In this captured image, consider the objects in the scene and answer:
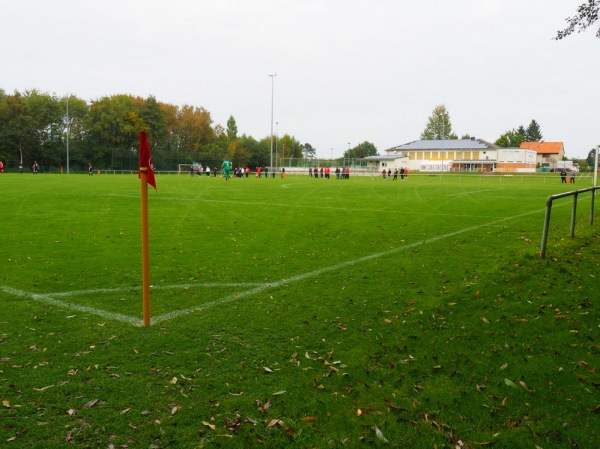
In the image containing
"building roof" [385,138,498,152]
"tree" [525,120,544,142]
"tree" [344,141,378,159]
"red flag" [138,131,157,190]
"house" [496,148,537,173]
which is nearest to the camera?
"red flag" [138,131,157,190]

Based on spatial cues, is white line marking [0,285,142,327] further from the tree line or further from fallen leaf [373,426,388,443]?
the tree line

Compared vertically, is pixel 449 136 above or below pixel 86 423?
above

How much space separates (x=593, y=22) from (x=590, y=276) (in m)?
6.59

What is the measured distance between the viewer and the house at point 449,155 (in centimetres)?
10162

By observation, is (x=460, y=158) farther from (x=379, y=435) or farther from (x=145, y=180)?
(x=379, y=435)

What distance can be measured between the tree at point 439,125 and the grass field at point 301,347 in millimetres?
121827

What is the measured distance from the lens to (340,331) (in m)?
5.28

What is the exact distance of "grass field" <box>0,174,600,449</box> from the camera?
3441mm

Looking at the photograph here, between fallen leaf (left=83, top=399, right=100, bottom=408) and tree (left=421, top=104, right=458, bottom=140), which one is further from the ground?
tree (left=421, top=104, right=458, bottom=140)

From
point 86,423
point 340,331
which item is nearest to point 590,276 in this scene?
point 340,331

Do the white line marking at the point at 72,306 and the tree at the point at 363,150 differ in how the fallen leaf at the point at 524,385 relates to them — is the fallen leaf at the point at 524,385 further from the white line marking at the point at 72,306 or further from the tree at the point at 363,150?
the tree at the point at 363,150

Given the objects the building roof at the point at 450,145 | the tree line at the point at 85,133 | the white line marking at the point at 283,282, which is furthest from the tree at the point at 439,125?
the white line marking at the point at 283,282

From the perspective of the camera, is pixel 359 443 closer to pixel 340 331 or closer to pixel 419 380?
pixel 419 380

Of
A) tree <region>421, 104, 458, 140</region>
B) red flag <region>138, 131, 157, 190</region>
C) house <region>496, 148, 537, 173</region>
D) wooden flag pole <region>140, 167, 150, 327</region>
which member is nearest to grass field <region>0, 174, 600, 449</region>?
wooden flag pole <region>140, 167, 150, 327</region>
